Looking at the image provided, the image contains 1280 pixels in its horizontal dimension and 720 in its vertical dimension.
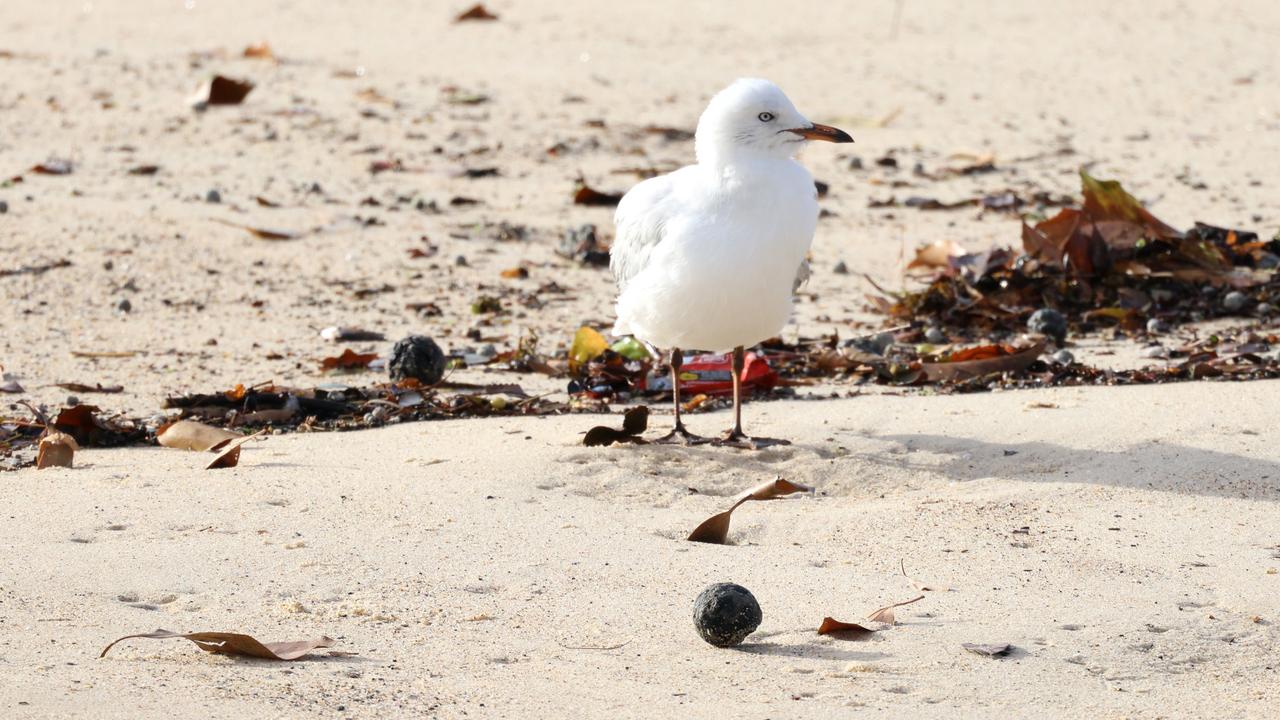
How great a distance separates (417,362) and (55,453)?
5.14 feet

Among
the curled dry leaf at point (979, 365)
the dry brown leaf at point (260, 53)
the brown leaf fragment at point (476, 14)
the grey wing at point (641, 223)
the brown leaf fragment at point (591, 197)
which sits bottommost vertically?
the curled dry leaf at point (979, 365)

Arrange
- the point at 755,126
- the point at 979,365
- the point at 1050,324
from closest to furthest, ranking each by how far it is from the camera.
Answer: the point at 755,126, the point at 979,365, the point at 1050,324

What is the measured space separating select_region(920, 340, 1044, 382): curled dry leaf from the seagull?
1210 millimetres

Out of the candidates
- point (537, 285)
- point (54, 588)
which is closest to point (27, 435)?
point (54, 588)

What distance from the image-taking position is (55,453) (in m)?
5.24

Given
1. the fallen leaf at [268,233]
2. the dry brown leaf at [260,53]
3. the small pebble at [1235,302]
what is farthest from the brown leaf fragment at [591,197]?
the dry brown leaf at [260,53]

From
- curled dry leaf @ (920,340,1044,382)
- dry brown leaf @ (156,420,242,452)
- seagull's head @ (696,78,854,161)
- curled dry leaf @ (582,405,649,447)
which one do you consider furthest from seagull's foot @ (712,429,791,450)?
dry brown leaf @ (156,420,242,452)

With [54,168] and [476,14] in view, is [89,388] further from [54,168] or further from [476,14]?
[476,14]

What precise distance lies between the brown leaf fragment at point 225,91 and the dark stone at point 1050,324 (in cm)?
677

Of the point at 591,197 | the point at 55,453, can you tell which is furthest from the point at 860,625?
the point at 591,197

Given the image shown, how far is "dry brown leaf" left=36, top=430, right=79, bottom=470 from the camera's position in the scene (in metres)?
5.22

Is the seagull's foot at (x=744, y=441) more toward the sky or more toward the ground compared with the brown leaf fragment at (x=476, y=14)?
more toward the ground

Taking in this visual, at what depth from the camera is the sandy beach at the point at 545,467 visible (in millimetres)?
3646

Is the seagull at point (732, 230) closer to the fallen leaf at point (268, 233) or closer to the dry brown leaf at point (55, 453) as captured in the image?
the dry brown leaf at point (55, 453)
